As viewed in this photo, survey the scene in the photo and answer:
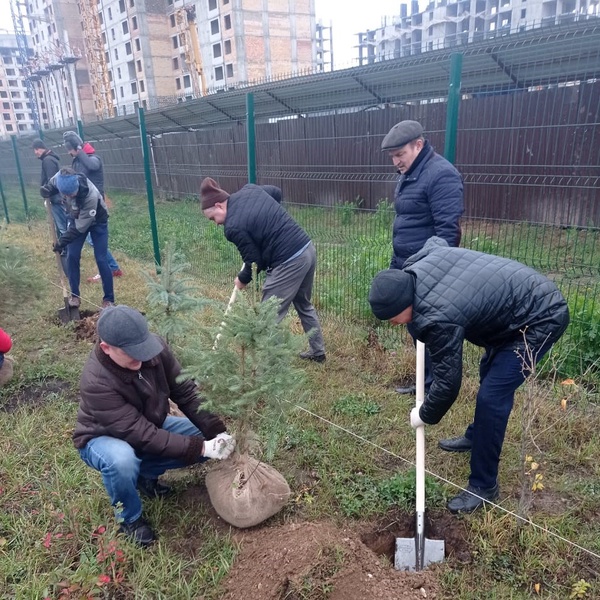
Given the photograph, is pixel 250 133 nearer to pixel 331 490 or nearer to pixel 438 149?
pixel 438 149

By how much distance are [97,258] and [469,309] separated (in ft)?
15.0

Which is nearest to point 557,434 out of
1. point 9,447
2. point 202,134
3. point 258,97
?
point 9,447

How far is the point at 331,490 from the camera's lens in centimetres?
272

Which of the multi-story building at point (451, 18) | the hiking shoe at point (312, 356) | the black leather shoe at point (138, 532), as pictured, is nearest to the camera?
the black leather shoe at point (138, 532)

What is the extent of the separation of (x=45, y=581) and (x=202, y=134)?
233 inches

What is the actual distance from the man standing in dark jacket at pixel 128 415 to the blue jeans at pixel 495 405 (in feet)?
4.24

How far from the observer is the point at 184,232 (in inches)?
298

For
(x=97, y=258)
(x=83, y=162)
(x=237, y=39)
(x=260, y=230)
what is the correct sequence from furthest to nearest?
(x=237, y=39), (x=83, y=162), (x=97, y=258), (x=260, y=230)

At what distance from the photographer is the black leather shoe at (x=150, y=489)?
8.94 ft

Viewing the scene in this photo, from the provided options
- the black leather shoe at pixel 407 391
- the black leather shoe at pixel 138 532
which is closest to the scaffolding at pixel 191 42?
the black leather shoe at pixel 407 391

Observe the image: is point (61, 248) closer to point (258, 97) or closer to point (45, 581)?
point (258, 97)

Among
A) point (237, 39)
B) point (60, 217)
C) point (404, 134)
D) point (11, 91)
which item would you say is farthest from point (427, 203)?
point (11, 91)

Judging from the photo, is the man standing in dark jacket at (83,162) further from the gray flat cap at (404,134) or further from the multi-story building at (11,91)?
the multi-story building at (11,91)

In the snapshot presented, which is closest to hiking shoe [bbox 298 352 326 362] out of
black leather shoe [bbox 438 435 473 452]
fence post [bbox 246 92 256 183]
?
black leather shoe [bbox 438 435 473 452]
